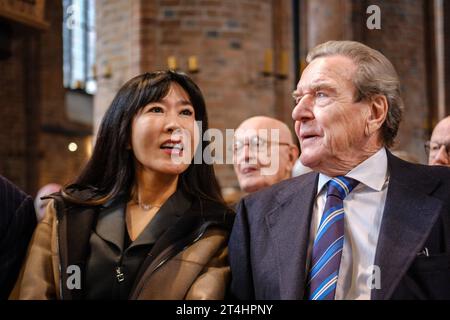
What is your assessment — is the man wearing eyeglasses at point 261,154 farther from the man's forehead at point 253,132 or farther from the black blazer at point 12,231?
the black blazer at point 12,231

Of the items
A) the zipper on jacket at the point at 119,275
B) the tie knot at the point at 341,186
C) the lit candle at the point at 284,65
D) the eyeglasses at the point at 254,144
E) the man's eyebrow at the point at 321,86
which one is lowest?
the zipper on jacket at the point at 119,275

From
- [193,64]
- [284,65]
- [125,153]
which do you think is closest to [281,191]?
[125,153]

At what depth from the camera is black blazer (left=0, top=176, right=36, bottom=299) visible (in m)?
2.79

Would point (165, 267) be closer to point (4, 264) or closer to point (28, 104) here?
point (4, 264)

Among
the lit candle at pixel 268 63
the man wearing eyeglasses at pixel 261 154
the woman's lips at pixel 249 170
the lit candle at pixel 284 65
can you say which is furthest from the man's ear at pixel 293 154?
the lit candle at pixel 284 65

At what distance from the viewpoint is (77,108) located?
16.8 m

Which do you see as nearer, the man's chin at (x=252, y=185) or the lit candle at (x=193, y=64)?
the man's chin at (x=252, y=185)

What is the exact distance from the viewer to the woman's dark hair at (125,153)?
2.95m

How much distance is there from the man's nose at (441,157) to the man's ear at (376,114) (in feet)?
3.43

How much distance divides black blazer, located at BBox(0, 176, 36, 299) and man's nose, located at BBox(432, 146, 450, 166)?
6.81 ft

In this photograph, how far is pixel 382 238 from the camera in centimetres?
245

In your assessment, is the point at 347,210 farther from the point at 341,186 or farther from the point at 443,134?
the point at 443,134

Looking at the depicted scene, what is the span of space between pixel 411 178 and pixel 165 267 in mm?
986

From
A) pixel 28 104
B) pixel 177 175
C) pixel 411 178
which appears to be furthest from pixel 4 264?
pixel 28 104
